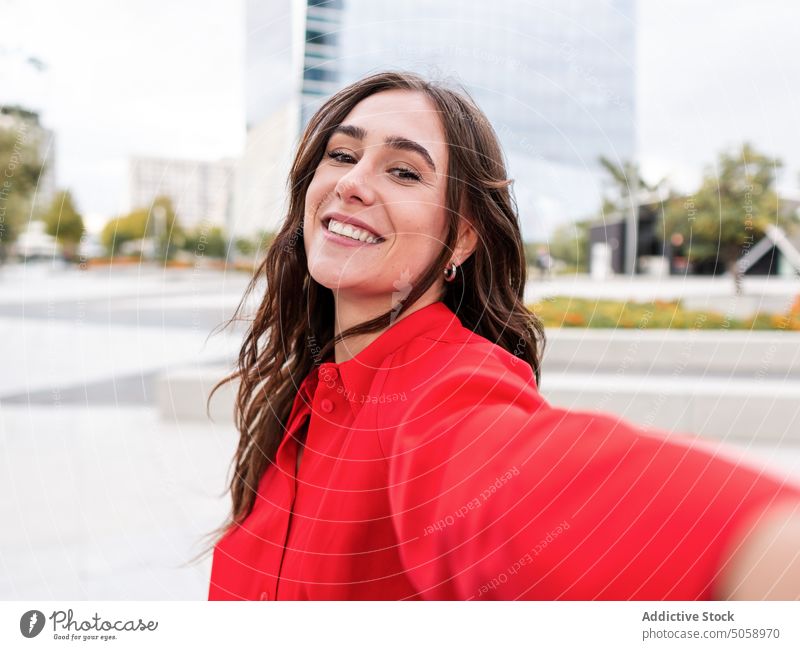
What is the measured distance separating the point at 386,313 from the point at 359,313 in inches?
1.7

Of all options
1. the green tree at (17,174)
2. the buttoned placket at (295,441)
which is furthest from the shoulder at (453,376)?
the green tree at (17,174)

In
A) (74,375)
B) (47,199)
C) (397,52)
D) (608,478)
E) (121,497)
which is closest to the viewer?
(608,478)

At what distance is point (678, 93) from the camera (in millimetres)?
1464

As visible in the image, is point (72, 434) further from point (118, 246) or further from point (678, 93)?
point (678, 93)

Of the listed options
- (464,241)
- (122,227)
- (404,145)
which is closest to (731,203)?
(122,227)

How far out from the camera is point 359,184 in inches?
35.7

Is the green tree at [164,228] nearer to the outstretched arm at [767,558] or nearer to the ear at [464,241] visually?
the ear at [464,241]

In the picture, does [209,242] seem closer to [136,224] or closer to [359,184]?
[136,224]

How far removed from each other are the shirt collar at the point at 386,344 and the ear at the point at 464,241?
9 cm

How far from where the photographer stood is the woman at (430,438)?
64 centimetres

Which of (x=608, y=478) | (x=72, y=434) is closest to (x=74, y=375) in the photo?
(x=72, y=434)

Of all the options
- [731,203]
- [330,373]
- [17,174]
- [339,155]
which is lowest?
[330,373]

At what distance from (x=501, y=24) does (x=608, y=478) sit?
3.24 feet
